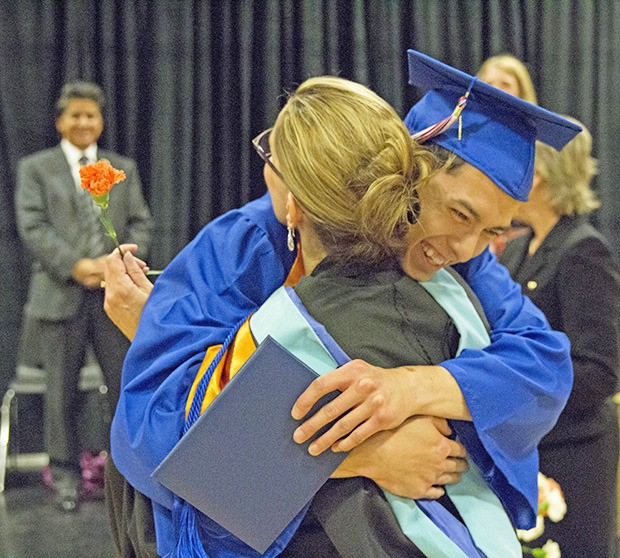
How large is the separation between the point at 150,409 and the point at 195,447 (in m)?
0.13

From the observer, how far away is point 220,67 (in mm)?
6074

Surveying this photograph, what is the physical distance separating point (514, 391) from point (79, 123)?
3.92 meters

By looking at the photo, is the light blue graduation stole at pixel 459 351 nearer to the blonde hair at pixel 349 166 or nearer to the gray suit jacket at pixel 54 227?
the blonde hair at pixel 349 166

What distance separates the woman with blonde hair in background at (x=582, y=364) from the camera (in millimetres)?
2750

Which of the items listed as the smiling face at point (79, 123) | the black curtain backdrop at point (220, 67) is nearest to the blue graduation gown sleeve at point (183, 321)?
the smiling face at point (79, 123)

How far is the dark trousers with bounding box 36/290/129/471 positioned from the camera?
A: 16.3 feet

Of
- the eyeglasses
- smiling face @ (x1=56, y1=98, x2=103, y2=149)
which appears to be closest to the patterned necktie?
smiling face @ (x1=56, y1=98, x2=103, y2=149)

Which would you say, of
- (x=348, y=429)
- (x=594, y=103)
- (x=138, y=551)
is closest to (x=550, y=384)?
(x=348, y=429)

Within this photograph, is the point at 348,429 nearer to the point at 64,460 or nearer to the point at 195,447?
the point at 195,447

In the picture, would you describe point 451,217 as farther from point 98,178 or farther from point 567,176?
point 567,176

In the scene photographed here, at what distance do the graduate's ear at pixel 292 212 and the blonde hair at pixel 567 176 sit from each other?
1587 mm

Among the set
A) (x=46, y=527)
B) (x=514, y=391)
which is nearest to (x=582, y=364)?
(x=514, y=391)

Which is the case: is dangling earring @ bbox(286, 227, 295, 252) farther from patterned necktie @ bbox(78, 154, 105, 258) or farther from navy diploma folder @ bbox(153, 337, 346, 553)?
patterned necktie @ bbox(78, 154, 105, 258)

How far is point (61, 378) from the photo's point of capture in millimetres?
5016
